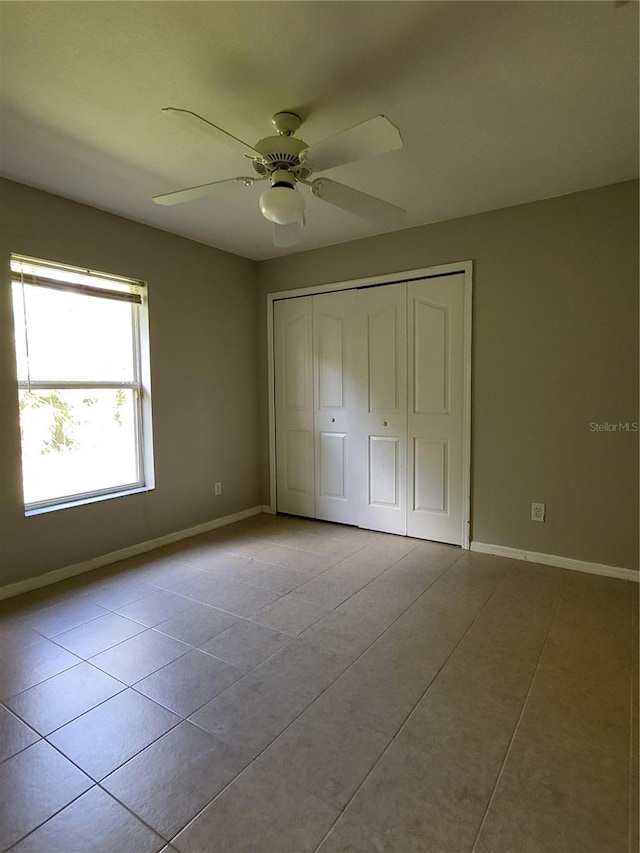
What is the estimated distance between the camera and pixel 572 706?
1.74 metres

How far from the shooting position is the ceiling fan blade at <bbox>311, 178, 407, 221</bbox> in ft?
6.48

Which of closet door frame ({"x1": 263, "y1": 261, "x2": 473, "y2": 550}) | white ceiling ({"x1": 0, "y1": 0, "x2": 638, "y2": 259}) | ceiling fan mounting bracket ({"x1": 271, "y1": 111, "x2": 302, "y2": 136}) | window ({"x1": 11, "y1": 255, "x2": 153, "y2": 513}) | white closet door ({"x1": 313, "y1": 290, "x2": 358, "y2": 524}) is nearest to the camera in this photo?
white ceiling ({"x1": 0, "y1": 0, "x2": 638, "y2": 259})

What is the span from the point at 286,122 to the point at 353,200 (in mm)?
426

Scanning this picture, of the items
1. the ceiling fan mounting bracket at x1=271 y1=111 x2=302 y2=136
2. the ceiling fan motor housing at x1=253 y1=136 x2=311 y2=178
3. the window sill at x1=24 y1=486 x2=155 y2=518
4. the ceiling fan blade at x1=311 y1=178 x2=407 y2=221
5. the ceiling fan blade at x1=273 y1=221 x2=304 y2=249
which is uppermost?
the ceiling fan mounting bracket at x1=271 y1=111 x2=302 y2=136

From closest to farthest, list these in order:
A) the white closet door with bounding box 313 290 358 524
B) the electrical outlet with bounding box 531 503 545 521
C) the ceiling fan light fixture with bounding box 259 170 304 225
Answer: the ceiling fan light fixture with bounding box 259 170 304 225 → the electrical outlet with bounding box 531 503 545 521 → the white closet door with bounding box 313 290 358 524

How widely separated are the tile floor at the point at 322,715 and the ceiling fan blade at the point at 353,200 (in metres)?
2.02

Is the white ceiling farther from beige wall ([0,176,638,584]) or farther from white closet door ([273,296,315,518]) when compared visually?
white closet door ([273,296,315,518])

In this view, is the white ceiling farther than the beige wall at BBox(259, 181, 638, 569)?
No

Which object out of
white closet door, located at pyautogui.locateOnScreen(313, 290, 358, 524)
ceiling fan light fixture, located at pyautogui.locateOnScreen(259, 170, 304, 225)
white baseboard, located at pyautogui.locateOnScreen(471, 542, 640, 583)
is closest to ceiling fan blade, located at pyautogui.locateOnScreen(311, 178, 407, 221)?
ceiling fan light fixture, located at pyautogui.locateOnScreen(259, 170, 304, 225)

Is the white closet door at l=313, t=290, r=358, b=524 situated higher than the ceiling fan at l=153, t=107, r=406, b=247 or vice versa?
the ceiling fan at l=153, t=107, r=406, b=247

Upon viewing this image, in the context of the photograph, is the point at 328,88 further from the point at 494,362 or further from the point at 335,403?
the point at 335,403

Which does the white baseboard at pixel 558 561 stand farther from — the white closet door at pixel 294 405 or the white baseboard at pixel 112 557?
the white baseboard at pixel 112 557

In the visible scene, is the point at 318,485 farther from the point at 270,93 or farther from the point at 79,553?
the point at 270,93

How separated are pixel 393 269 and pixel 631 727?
10.1 ft
